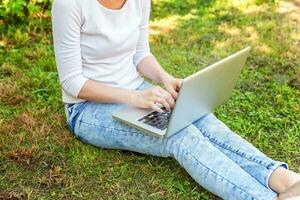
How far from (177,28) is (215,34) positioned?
29 centimetres

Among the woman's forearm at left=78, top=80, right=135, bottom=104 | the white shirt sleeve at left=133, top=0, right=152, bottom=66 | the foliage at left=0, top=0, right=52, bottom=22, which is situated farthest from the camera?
the foliage at left=0, top=0, right=52, bottom=22

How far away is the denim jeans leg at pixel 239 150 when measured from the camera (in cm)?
218

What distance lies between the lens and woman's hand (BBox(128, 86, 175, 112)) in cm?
219

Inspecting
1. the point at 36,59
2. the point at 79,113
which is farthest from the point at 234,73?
the point at 36,59

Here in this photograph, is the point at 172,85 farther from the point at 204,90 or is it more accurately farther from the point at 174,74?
the point at 174,74

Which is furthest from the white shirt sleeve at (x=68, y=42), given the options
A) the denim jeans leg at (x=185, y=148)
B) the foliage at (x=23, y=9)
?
the foliage at (x=23, y=9)

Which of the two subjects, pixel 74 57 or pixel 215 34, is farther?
pixel 215 34

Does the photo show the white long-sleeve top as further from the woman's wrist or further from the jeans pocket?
the woman's wrist

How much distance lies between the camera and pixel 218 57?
371cm

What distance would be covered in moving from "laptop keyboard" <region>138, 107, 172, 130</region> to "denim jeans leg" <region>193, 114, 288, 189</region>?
17 cm

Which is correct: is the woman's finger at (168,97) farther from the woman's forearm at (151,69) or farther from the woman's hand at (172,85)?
the woman's forearm at (151,69)

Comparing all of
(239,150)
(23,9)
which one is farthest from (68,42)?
(23,9)

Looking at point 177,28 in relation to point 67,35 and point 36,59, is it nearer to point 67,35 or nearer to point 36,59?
point 36,59

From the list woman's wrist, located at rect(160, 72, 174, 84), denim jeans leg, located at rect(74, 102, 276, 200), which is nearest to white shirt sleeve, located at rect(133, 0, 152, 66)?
woman's wrist, located at rect(160, 72, 174, 84)
